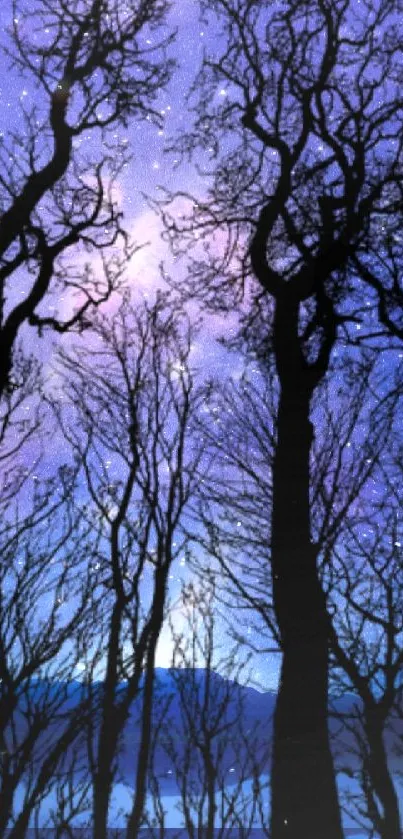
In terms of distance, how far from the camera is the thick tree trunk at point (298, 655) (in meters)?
7.08

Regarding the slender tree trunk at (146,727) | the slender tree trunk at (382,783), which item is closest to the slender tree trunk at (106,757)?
the slender tree trunk at (146,727)

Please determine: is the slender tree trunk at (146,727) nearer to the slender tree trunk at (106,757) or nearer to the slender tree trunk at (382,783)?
the slender tree trunk at (106,757)

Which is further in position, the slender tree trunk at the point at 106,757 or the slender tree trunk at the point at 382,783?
the slender tree trunk at the point at 382,783

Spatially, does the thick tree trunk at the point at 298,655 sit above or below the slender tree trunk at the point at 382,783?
below

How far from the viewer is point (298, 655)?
762cm

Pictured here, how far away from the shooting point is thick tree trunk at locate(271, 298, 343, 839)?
708cm

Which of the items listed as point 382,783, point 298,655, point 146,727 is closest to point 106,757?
point 146,727

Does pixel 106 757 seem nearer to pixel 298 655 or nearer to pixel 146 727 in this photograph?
pixel 146 727

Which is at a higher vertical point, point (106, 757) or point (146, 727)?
point (146, 727)

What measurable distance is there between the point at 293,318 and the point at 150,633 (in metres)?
5.50

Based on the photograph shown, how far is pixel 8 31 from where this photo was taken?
9805mm

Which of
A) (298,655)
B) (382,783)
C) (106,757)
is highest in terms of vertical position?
(382,783)

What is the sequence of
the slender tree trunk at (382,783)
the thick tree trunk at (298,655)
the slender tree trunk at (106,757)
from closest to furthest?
the thick tree trunk at (298,655), the slender tree trunk at (106,757), the slender tree trunk at (382,783)

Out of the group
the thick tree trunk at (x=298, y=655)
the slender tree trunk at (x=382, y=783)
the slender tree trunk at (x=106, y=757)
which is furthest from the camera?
the slender tree trunk at (x=382, y=783)
